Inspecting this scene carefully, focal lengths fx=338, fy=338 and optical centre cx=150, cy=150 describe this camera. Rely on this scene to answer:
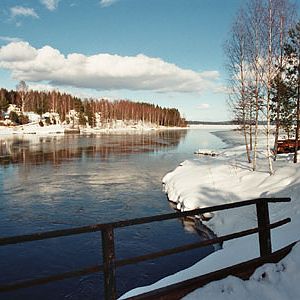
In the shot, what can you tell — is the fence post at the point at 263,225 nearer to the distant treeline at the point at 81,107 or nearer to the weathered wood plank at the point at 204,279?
the weathered wood plank at the point at 204,279

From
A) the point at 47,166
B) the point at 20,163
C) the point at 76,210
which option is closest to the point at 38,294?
the point at 76,210

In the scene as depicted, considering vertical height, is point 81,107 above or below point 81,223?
above

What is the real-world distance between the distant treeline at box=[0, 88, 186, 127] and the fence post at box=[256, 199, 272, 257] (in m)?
107

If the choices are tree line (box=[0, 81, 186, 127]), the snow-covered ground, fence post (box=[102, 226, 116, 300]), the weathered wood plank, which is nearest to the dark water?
the snow-covered ground

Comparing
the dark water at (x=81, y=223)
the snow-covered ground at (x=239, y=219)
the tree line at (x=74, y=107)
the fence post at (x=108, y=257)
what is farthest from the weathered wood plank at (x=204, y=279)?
the tree line at (x=74, y=107)

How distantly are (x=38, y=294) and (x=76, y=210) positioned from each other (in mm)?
7053

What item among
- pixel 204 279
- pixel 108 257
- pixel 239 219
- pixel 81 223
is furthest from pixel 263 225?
pixel 81 223

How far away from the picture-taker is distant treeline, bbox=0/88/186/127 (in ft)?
388

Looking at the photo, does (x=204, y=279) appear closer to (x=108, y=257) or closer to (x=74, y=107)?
(x=108, y=257)

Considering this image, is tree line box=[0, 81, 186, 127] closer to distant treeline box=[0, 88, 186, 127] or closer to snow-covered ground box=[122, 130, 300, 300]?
distant treeline box=[0, 88, 186, 127]

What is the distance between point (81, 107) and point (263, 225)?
124387mm

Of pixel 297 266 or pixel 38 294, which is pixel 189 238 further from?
pixel 297 266

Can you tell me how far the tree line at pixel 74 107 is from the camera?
117688 mm

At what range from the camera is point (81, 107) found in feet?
411
